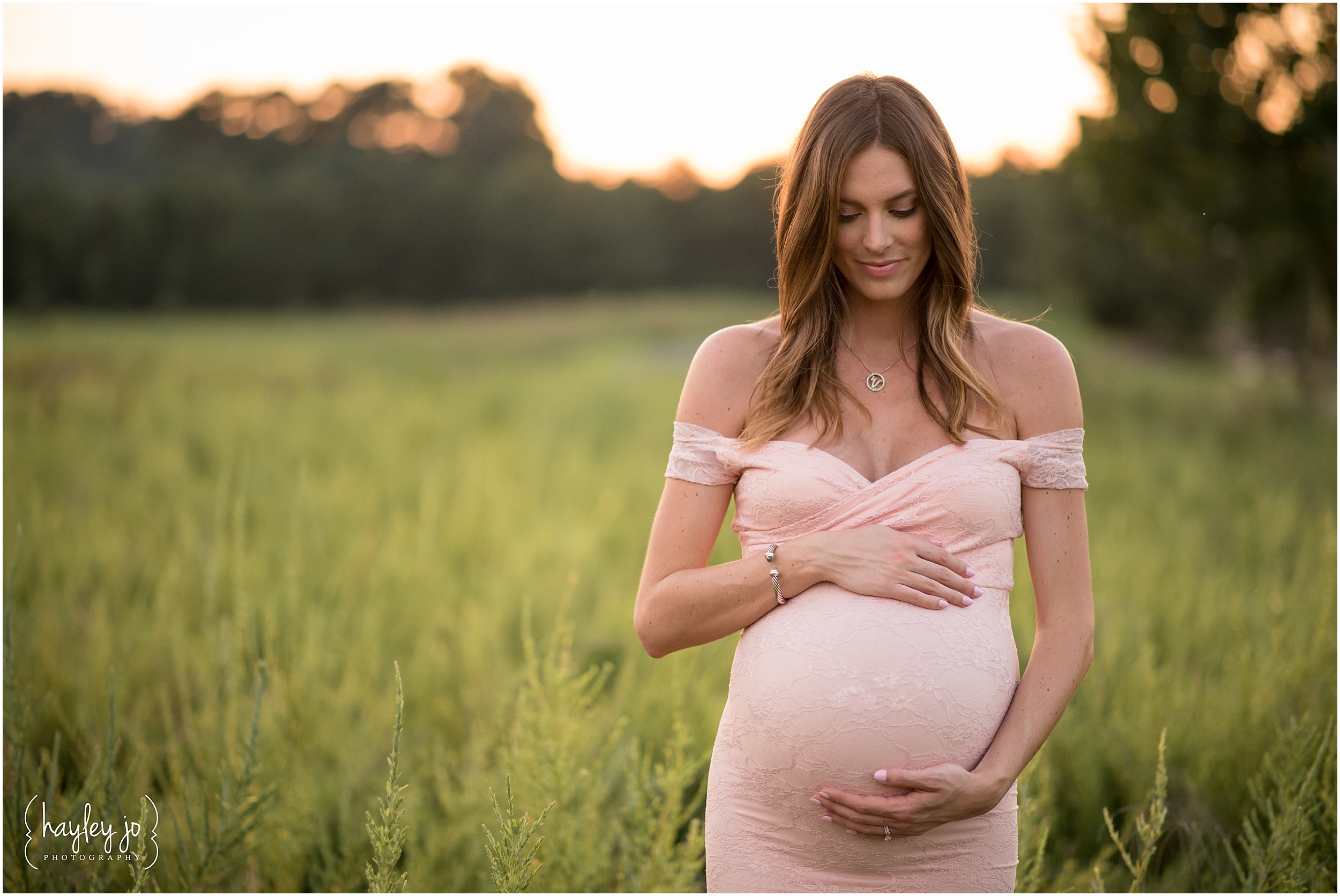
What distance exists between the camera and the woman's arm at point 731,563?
1739mm

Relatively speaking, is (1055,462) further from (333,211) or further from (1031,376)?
A: (333,211)

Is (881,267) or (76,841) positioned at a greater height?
(881,267)

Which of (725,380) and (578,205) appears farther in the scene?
(578,205)

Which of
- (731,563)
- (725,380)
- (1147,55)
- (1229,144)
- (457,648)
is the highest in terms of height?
(1147,55)

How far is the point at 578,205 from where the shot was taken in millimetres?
40344

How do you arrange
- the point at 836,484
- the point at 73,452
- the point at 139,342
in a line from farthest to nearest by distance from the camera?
the point at 139,342
the point at 73,452
the point at 836,484

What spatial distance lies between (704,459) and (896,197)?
700 millimetres

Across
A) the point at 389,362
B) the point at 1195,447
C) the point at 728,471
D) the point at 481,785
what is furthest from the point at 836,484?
the point at 389,362

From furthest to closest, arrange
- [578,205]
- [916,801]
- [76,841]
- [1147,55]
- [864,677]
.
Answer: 1. [578,205]
2. [1147,55]
3. [76,841]
4. [864,677]
5. [916,801]

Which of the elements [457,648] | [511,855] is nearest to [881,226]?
[511,855]

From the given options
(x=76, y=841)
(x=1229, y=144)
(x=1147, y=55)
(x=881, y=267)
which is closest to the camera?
(x=881, y=267)

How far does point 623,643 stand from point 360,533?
259cm

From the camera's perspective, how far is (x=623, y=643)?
4.59 meters

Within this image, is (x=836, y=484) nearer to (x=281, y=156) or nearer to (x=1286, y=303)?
(x=1286, y=303)
